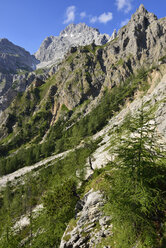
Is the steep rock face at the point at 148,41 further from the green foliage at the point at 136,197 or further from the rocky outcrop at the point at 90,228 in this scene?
the green foliage at the point at 136,197

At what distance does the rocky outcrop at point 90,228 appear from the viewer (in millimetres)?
14938

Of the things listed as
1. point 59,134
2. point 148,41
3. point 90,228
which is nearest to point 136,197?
point 90,228

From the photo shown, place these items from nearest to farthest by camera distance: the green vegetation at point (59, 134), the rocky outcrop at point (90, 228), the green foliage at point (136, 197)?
the green foliage at point (136, 197), the rocky outcrop at point (90, 228), the green vegetation at point (59, 134)

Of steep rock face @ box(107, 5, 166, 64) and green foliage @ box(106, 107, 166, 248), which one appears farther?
steep rock face @ box(107, 5, 166, 64)

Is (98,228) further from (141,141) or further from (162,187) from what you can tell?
(141,141)

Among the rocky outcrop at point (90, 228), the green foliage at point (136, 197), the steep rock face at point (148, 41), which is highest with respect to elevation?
the steep rock face at point (148, 41)

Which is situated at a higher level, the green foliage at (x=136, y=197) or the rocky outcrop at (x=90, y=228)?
the green foliage at (x=136, y=197)

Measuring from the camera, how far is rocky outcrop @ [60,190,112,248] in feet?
49.0

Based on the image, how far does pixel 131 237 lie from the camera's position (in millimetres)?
10438

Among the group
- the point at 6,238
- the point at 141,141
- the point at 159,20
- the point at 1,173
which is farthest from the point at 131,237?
the point at 159,20

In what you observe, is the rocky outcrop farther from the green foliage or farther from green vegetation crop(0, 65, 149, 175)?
green vegetation crop(0, 65, 149, 175)

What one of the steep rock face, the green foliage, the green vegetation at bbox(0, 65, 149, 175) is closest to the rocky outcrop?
the green foliage

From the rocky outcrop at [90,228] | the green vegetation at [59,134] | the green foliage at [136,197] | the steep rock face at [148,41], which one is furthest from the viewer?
the steep rock face at [148,41]

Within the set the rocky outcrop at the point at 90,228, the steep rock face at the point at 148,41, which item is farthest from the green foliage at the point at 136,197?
the steep rock face at the point at 148,41
